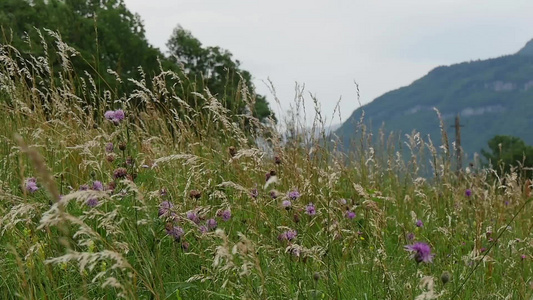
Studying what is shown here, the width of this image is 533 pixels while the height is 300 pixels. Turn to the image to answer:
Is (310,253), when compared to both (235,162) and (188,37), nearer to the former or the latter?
(235,162)

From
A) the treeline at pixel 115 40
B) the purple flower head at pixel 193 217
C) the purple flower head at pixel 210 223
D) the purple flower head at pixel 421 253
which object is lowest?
the purple flower head at pixel 421 253

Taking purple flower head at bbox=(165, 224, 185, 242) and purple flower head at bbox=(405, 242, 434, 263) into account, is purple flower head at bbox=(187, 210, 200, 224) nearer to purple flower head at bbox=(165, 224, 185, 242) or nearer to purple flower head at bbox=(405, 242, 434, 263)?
purple flower head at bbox=(165, 224, 185, 242)

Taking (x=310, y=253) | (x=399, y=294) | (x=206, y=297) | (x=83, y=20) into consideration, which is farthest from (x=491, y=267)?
(x=83, y=20)

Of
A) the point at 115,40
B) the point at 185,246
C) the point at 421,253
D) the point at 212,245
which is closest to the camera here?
the point at 421,253

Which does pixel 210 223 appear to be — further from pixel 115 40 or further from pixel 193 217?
pixel 115 40

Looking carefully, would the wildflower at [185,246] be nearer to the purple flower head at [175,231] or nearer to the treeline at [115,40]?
the purple flower head at [175,231]

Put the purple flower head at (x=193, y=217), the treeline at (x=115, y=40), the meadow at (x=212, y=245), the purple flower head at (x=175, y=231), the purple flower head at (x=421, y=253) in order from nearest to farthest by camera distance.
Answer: the purple flower head at (x=421, y=253)
the meadow at (x=212, y=245)
the purple flower head at (x=175, y=231)
the purple flower head at (x=193, y=217)
the treeline at (x=115, y=40)

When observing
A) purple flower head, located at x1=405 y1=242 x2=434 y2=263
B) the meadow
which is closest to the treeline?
the meadow

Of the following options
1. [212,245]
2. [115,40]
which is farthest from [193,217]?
[115,40]

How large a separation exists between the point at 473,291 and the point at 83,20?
22.0m

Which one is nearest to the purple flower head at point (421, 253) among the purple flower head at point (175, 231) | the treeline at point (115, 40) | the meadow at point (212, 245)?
the meadow at point (212, 245)

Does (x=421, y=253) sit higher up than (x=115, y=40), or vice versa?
(x=115, y=40)

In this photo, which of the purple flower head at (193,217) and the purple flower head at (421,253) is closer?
the purple flower head at (421,253)

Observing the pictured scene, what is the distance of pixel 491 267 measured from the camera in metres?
2.92
